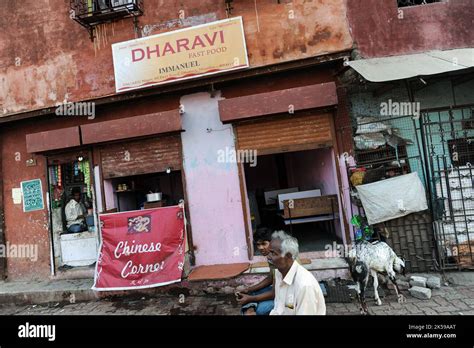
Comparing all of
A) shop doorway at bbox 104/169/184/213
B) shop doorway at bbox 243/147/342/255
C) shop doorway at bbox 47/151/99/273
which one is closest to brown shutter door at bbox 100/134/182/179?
shop doorway at bbox 104/169/184/213

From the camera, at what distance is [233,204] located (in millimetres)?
6910

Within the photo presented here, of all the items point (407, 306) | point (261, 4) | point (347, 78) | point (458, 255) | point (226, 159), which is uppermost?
point (261, 4)

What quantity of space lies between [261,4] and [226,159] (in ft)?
11.6

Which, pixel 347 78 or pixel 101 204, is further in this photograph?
pixel 101 204

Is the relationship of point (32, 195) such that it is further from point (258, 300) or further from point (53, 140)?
point (258, 300)

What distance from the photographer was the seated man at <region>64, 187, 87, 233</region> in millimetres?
7863

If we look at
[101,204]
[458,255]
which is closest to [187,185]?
[101,204]

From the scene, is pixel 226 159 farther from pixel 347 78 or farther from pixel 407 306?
pixel 407 306

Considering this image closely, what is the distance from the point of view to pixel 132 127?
695 cm

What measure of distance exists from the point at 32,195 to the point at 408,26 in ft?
32.3

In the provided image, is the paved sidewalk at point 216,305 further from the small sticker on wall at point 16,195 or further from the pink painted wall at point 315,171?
the small sticker on wall at point 16,195

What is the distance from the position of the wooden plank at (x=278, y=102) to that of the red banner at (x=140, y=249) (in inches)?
93.4

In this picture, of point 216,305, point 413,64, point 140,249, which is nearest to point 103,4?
point 140,249

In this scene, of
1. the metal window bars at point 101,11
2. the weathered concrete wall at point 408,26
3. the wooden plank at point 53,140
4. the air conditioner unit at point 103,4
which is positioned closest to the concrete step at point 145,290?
the wooden plank at point 53,140
